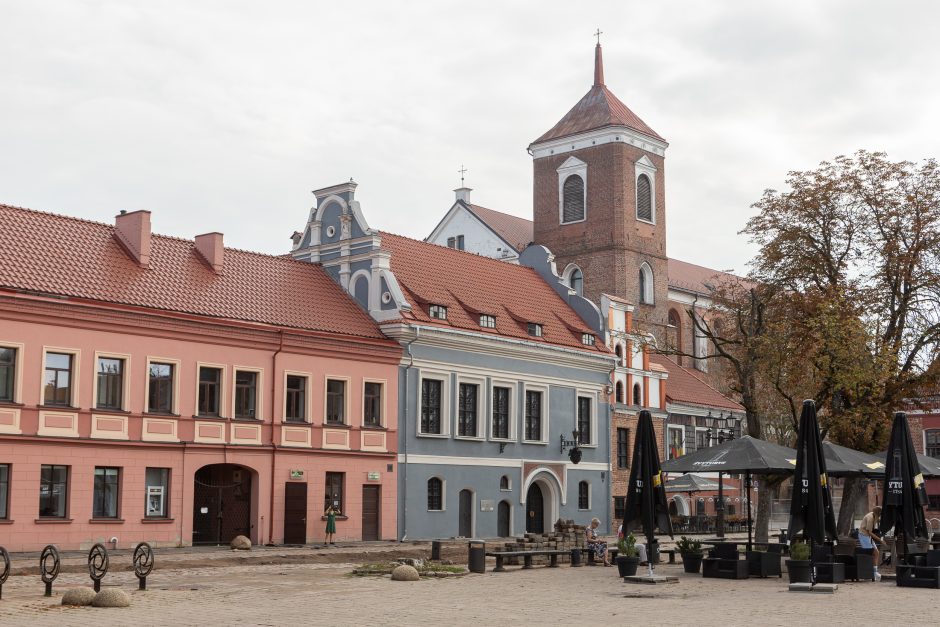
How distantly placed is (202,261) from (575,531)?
585 inches

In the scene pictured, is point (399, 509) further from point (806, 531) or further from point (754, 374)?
point (806, 531)

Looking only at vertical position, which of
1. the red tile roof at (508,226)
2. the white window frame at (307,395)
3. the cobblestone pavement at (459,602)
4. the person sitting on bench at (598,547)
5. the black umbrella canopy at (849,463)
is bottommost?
the cobblestone pavement at (459,602)

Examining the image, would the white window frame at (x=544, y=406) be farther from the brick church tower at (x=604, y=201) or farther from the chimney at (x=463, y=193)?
the chimney at (x=463, y=193)

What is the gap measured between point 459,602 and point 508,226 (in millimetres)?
53340

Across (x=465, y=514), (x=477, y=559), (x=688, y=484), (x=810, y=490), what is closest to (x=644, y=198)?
(x=688, y=484)

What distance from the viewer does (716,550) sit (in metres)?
24.2

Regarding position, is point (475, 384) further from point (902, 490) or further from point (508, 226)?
point (508, 226)

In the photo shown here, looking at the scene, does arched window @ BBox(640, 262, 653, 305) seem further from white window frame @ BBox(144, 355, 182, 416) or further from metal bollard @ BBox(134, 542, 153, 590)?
metal bollard @ BBox(134, 542, 153, 590)

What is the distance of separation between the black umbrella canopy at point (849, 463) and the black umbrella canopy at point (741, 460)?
758 millimetres

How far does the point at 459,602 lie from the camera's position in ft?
62.0

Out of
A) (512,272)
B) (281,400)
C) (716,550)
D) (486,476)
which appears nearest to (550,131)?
(512,272)

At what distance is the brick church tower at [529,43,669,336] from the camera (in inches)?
2579

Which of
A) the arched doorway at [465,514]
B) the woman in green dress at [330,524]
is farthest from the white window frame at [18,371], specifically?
the arched doorway at [465,514]

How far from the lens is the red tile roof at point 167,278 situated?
32.3 m
